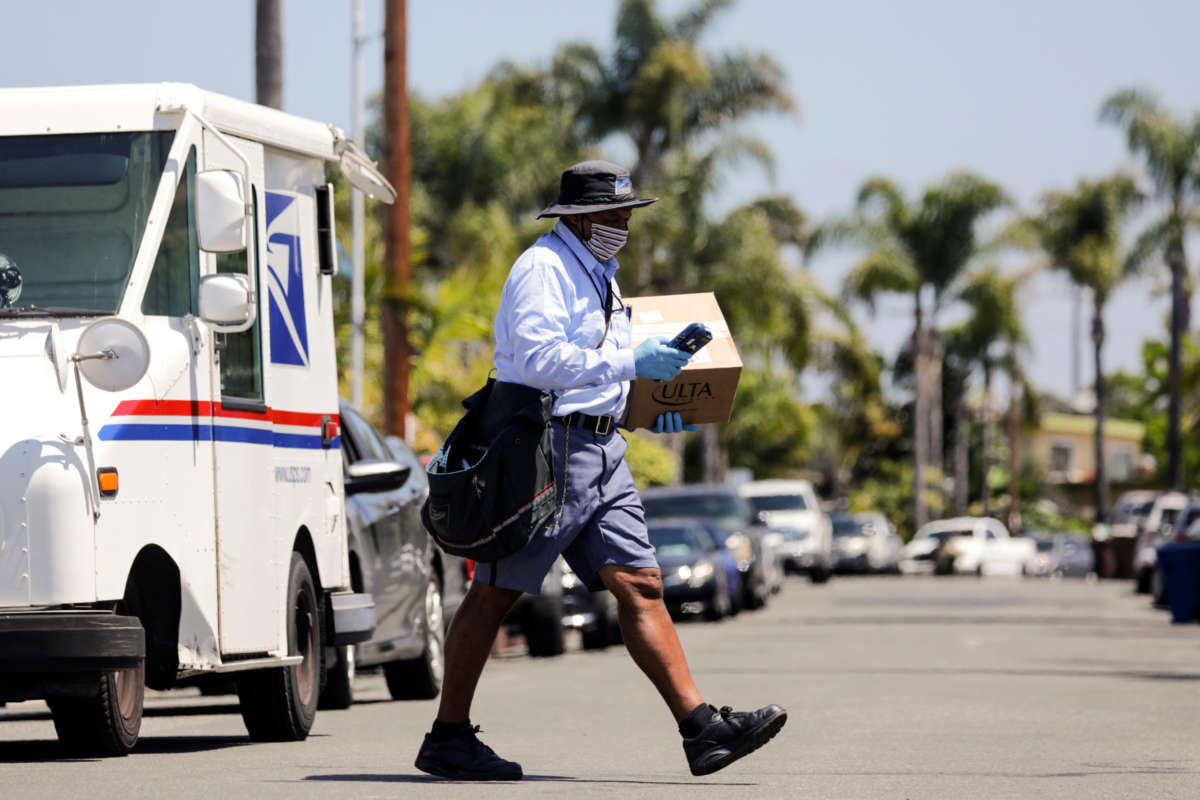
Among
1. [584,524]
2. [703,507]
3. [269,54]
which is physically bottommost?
[703,507]

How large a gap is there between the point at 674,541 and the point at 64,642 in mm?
19485

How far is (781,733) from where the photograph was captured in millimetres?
10945

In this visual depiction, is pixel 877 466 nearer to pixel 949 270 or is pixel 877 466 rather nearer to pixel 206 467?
pixel 949 270

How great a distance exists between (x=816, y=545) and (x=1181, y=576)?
24.0 meters

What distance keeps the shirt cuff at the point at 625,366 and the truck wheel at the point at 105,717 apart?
7.87 feet

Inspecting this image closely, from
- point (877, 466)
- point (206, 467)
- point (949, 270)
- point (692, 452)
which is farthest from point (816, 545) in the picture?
point (877, 466)

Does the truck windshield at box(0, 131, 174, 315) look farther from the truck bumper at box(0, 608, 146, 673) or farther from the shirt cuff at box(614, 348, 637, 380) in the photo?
the shirt cuff at box(614, 348, 637, 380)

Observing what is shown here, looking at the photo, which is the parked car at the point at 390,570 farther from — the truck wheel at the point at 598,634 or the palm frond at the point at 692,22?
the palm frond at the point at 692,22

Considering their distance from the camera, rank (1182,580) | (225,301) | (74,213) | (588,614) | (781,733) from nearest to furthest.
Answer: (225,301) → (74,213) → (781,733) → (588,614) → (1182,580)

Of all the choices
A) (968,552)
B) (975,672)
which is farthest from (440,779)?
(968,552)

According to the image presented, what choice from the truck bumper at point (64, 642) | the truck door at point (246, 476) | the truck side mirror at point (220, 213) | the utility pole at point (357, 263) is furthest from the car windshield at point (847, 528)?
the truck bumper at point (64, 642)

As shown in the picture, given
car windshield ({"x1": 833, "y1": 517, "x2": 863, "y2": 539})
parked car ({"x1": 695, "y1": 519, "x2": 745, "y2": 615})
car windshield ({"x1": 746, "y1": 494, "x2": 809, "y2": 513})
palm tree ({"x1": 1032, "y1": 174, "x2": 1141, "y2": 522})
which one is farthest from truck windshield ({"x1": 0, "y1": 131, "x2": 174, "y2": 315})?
palm tree ({"x1": 1032, "y1": 174, "x2": 1141, "y2": 522})

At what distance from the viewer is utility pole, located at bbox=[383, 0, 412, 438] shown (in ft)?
78.2

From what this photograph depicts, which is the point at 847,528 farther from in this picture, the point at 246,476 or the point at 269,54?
the point at 246,476
